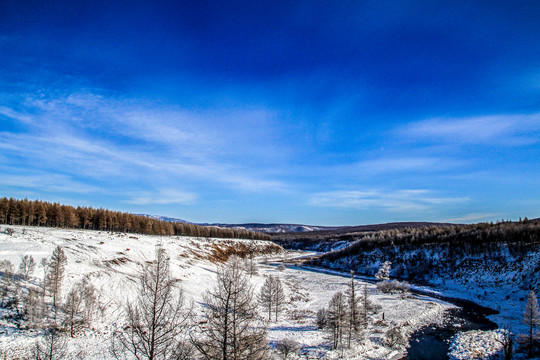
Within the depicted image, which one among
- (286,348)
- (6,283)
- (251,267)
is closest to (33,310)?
(6,283)

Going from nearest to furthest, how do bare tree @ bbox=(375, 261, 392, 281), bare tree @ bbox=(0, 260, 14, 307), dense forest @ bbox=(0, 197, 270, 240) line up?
1. bare tree @ bbox=(0, 260, 14, 307)
2. bare tree @ bbox=(375, 261, 392, 281)
3. dense forest @ bbox=(0, 197, 270, 240)

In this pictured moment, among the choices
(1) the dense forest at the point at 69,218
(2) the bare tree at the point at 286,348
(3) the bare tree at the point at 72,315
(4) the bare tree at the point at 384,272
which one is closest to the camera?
(2) the bare tree at the point at 286,348

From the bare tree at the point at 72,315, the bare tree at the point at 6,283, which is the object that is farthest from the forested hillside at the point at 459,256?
the bare tree at the point at 6,283

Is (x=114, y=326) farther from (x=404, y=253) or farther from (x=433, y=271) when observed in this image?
(x=404, y=253)

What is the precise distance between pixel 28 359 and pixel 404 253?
11275 cm

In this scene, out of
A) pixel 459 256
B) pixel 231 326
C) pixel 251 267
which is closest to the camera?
pixel 231 326

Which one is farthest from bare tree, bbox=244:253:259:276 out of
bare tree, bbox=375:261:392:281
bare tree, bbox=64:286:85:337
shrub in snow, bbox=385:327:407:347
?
bare tree, bbox=64:286:85:337

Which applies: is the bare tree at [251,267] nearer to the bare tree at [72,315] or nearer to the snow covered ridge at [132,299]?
the snow covered ridge at [132,299]

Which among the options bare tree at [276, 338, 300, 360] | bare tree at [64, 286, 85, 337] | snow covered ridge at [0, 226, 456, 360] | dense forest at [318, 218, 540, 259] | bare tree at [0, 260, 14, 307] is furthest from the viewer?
dense forest at [318, 218, 540, 259]

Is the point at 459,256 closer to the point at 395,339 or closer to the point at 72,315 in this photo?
the point at 395,339

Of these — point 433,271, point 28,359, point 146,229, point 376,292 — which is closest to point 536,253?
point 433,271

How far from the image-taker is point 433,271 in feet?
281

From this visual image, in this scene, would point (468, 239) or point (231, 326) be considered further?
point (468, 239)

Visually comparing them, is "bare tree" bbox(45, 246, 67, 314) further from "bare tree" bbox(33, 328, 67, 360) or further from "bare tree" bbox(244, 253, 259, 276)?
"bare tree" bbox(244, 253, 259, 276)
